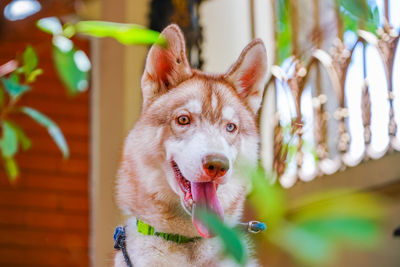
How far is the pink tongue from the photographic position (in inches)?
30.8

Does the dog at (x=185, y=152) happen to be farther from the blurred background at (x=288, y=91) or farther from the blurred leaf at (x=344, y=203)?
the blurred leaf at (x=344, y=203)

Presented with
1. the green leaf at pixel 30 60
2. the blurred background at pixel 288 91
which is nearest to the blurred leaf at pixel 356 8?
the blurred background at pixel 288 91

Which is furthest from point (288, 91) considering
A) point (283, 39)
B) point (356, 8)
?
point (356, 8)

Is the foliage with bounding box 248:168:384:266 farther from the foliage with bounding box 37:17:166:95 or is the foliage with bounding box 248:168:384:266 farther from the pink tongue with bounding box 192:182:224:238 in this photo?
the foliage with bounding box 37:17:166:95

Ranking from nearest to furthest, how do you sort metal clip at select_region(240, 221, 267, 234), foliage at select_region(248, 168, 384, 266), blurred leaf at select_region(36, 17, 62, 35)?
foliage at select_region(248, 168, 384, 266) < blurred leaf at select_region(36, 17, 62, 35) < metal clip at select_region(240, 221, 267, 234)

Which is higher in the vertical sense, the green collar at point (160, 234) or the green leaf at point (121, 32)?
the green leaf at point (121, 32)

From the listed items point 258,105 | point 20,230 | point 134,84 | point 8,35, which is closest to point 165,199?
point 258,105

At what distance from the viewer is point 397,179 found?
5.67 ft

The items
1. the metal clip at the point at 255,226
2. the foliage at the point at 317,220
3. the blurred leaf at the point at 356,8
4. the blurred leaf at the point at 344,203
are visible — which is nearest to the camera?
the blurred leaf at the point at 356,8

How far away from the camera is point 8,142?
2.78ft

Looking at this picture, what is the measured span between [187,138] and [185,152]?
0.13 ft

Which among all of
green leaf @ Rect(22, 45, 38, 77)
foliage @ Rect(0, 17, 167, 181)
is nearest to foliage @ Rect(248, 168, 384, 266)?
foliage @ Rect(0, 17, 167, 181)

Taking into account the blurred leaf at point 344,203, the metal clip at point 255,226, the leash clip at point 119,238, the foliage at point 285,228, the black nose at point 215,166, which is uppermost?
the black nose at point 215,166

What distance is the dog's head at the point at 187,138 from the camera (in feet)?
2.67
